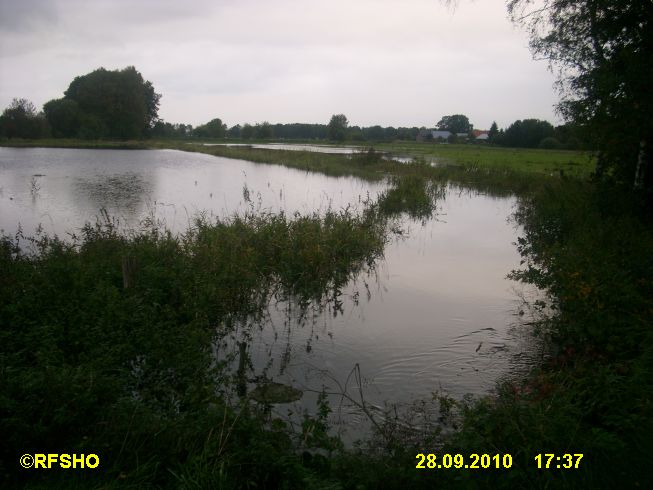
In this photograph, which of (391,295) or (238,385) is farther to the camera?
(391,295)

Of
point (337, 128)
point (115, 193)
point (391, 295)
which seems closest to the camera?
point (391, 295)

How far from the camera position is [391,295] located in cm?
1045

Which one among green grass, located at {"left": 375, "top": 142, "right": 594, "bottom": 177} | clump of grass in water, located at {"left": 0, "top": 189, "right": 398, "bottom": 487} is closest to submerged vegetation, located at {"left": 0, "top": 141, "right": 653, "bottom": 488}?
clump of grass in water, located at {"left": 0, "top": 189, "right": 398, "bottom": 487}

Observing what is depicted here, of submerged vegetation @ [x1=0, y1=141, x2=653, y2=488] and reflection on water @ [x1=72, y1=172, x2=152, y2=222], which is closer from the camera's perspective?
submerged vegetation @ [x1=0, y1=141, x2=653, y2=488]

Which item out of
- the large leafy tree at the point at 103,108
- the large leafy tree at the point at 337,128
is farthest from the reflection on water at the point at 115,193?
the large leafy tree at the point at 337,128

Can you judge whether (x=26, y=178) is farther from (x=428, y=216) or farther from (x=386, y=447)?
(x=386, y=447)

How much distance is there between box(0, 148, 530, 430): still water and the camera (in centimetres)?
686

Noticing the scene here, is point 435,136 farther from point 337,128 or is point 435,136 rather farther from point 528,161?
point 528,161

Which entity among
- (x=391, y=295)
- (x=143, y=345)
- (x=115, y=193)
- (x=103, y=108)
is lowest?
(x=391, y=295)

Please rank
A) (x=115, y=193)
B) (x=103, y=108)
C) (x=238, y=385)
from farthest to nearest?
(x=103, y=108)
(x=115, y=193)
(x=238, y=385)

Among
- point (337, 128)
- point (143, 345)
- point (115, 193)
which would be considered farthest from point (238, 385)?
point (337, 128)

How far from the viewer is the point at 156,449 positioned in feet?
12.6

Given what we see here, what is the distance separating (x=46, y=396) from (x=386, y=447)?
9.33ft

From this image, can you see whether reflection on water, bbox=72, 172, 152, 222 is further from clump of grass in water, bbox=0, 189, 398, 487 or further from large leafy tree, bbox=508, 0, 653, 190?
large leafy tree, bbox=508, 0, 653, 190
